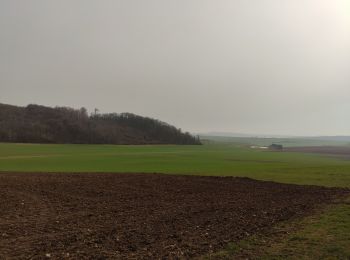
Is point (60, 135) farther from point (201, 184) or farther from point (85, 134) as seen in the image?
point (201, 184)

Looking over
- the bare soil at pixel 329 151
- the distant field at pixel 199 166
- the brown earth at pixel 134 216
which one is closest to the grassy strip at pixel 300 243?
the brown earth at pixel 134 216

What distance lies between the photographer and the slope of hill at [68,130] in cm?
14725

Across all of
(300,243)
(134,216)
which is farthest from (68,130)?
(300,243)

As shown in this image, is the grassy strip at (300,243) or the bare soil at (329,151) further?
the bare soil at (329,151)

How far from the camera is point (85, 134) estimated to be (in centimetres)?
15912

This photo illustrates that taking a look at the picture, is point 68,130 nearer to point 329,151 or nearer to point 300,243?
point 329,151

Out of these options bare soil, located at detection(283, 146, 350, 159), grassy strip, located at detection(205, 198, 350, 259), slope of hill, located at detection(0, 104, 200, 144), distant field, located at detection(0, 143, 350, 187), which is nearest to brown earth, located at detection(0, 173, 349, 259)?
grassy strip, located at detection(205, 198, 350, 259)

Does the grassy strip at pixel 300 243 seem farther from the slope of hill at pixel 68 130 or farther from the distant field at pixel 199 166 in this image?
the slope of hill at pixel 68 130

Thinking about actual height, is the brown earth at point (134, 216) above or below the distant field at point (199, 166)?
above

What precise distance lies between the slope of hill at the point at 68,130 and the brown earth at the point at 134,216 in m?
120

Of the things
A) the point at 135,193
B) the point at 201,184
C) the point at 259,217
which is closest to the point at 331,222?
the point at 259,217

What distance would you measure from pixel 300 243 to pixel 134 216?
270 inches

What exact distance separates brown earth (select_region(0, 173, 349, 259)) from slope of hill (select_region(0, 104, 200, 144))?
392ft

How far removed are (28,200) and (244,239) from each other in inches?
473
